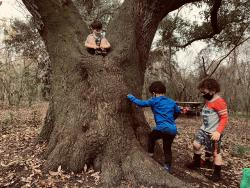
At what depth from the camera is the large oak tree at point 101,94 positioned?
15.9 feet

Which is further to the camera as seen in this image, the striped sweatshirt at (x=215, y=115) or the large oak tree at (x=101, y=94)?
the striped sweatshirt at (x=215, y=115)

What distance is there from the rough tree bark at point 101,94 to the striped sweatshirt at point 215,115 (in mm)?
981

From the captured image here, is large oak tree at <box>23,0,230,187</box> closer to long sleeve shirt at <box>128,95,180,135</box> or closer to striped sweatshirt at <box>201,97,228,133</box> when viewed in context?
long sleeve shirt at <box>128,95,180,135</box>

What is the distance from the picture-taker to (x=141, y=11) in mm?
6023

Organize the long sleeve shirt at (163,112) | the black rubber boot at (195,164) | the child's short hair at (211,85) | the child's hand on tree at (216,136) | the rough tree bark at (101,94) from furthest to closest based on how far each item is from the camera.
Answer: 1. the black rubber boot at (195,164)
2. the child's short hair at (211,85)
3. the child's hand on tree at (216,136)
4. the long sleeve shirt at (163,112)
5. the rough tree bark at (101,94)

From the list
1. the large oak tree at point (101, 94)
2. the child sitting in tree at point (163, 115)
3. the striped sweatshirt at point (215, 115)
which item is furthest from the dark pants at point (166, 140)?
the striped sweatshirt at point (215, 115)

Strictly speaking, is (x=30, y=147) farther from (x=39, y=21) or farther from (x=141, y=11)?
(x=141, y=11)

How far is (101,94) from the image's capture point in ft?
16.7

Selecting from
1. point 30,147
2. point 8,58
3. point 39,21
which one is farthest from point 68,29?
point 8,58

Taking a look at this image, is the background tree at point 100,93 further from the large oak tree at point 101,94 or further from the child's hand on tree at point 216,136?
the child's hand on tree at point 216,136

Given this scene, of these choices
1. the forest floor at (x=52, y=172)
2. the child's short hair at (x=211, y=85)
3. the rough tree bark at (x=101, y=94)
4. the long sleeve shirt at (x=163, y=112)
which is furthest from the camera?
the child's short hair at (x=211, y=85)

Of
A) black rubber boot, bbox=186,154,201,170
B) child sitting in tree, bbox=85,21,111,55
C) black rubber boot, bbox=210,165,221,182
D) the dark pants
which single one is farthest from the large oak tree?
black rubber boot, bbox=210,165,221,182

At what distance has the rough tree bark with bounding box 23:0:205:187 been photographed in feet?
15.9

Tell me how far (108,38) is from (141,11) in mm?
808
